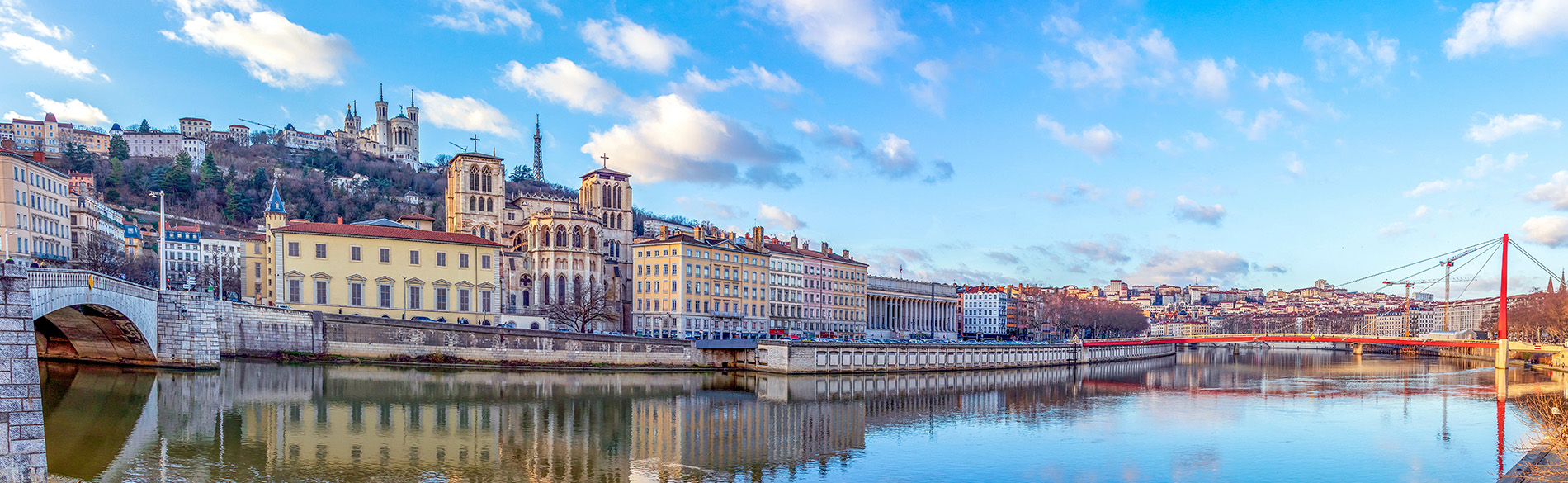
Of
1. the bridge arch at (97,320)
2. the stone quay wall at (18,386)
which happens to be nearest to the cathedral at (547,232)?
the bridge arch at (97,320)

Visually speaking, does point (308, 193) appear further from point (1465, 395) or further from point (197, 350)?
point (1465, 395)

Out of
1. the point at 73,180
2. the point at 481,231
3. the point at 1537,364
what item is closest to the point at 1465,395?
the point at 1537,364

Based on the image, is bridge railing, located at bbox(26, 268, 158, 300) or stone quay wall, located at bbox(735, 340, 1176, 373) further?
stone quay wall, located at bbox(735, 340, 1176, 373)

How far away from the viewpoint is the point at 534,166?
184125 millimetres

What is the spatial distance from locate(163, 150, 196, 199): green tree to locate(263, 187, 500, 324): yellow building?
69.7m

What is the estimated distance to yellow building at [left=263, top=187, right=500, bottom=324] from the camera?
55375 mm

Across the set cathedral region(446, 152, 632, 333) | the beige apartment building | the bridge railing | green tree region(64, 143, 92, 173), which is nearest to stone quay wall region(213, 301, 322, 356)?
the bridge railing

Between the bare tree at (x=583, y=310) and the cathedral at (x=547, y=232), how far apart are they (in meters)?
0.78

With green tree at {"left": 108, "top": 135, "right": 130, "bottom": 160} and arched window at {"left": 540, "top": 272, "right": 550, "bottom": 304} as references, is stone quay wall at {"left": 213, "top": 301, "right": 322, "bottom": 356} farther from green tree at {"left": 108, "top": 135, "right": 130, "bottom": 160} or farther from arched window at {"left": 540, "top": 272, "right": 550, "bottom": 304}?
green tree at {"left": 108, "top": 135, "right": 130, "bottom": 160}

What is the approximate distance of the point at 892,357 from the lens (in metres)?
64.9

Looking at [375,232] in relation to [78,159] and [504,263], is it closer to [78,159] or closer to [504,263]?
[504,263]

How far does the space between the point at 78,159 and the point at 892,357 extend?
4391 inches

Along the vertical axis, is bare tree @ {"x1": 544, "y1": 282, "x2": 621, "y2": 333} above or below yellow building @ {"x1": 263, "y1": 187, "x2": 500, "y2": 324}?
below

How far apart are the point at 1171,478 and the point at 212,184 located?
A: 437 feet
